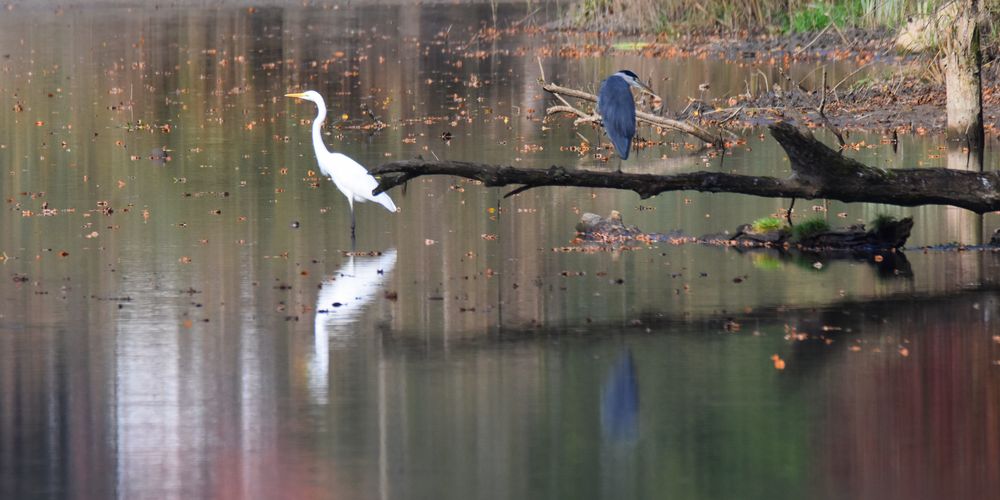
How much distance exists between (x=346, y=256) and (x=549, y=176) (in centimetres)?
184

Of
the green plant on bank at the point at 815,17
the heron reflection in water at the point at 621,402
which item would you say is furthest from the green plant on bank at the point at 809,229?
the green plant on bank at the point at 815,17

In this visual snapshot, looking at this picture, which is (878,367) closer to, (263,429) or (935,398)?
Answer: (935,398)

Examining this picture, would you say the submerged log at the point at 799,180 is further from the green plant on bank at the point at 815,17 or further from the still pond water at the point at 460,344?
the green plant on bank at the point at 815,17

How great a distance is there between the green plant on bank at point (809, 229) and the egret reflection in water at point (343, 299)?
3.20 metres

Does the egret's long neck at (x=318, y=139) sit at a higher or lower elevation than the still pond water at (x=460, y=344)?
higher

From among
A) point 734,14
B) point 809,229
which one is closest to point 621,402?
point 809,229

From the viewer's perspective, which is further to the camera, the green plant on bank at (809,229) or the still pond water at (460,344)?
the green plant on bank at (809,229)

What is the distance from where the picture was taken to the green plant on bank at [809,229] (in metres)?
14.1

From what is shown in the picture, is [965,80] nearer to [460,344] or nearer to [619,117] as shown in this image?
[619,117]

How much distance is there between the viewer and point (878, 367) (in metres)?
10.3

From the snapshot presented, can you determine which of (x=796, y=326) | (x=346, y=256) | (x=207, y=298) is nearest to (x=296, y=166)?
(x=346, y=256)

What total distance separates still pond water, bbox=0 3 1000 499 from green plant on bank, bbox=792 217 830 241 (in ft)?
Answer: 1.68

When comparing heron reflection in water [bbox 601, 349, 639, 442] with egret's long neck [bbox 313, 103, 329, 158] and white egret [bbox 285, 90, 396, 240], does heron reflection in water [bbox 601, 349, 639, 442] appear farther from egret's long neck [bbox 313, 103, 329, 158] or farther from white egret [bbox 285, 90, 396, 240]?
egret's long neck [bbox 313, 103, 329, 158]

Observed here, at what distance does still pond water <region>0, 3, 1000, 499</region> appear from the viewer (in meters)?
8.33
